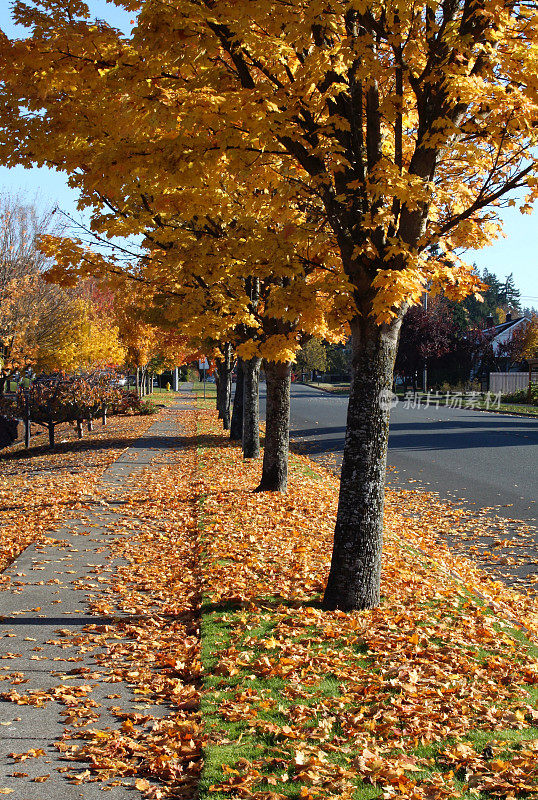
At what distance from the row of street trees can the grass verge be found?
728 millimetres

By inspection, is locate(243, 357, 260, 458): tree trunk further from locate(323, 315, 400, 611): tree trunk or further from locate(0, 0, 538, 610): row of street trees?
locate(323, 315, 400, 611): tree trunk

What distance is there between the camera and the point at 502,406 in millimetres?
36094

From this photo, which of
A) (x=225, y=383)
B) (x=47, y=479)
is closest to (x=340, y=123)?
(x=47, y=479)

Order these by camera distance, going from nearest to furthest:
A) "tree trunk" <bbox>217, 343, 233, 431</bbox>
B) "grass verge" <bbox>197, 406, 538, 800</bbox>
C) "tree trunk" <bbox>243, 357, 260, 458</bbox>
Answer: "grass verge" <bbox>197, 406, 538, 800</bbox> → "tree trunk" <bbox>243, 357, 260, 458</bbox> → "tree trunk" <bbox>217, 343, 233, 431</bbox>

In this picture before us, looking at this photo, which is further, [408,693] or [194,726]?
[408,693]

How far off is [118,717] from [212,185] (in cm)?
627

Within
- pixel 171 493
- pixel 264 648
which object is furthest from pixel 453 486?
pixel 264 648

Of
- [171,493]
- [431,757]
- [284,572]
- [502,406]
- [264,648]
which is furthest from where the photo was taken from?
[502,406]

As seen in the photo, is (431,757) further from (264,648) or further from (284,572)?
(284,572)

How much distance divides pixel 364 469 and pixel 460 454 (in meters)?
12.3

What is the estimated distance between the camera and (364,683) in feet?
14.8

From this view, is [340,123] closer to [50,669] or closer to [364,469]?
[364,469]

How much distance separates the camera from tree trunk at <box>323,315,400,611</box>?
582cm

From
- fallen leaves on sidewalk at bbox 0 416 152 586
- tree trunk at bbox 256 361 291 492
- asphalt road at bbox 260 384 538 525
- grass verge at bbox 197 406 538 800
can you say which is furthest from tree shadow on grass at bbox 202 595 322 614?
tree trunk at bbox 256 361 291 492
